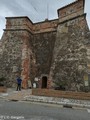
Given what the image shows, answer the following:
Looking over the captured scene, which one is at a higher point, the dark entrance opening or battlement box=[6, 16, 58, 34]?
battlement box=[6, 16, 58, 34]

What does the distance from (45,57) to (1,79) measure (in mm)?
5413

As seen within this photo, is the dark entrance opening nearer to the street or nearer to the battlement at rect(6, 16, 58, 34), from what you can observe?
the battlement at rect(6, 16, 58, 34)

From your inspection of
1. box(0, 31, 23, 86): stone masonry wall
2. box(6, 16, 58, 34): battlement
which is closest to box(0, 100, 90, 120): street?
box(0, 31, 23, 86): stone masonry wall

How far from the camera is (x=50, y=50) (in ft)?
62.3

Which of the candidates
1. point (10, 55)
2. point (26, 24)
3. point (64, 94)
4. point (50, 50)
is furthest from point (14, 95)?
point (26, 24)

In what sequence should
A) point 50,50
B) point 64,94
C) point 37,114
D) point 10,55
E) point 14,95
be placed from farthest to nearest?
1. point 50,50
2. point 10,55
3. point 14,95
4. point 64,94
5. point 37,114

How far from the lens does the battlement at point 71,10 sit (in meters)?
16.6

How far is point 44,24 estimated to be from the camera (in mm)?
20000

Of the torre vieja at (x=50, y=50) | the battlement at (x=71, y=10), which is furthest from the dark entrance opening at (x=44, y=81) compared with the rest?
the battlement at (x=71, y=10)

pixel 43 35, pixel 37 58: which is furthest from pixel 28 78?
pixel 43 35

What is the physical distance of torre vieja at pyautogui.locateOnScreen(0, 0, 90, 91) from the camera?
15242mm

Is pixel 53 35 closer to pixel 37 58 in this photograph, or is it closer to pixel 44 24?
pixel 44 24

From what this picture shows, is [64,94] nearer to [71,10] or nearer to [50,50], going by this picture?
[50,50]

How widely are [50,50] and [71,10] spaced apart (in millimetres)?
4896
